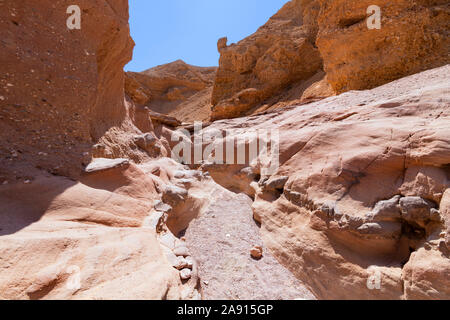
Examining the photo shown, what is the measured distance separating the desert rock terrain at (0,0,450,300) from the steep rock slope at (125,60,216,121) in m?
16.0

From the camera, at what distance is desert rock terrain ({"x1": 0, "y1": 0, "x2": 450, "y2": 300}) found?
5.65 feet

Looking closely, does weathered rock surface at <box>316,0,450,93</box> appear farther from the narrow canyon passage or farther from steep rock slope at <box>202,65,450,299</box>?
the narrow canyon passage

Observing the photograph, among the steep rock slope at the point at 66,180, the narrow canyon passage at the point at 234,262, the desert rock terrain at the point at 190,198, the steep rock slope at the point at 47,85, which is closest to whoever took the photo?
the steep rock slope at the point at 66,180

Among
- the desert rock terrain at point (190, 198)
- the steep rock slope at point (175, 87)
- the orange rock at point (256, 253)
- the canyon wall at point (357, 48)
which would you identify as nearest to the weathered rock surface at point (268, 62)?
the canyon wall at point (357, 48)

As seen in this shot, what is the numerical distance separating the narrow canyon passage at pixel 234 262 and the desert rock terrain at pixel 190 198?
0.6 inches

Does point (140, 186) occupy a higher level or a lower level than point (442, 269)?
higher

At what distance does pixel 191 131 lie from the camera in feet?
27.9

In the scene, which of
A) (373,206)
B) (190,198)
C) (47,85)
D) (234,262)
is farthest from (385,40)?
(47,85)

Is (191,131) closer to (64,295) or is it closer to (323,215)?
(323,215)

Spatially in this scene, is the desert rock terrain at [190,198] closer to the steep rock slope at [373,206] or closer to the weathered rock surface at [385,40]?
the steep rock slope at [373,206]

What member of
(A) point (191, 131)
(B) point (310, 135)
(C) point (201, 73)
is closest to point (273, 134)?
(B) point (310, 135)

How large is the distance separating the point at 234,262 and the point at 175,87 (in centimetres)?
2220

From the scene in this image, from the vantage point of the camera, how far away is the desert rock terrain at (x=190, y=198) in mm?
1723

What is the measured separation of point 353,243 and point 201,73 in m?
24.8
